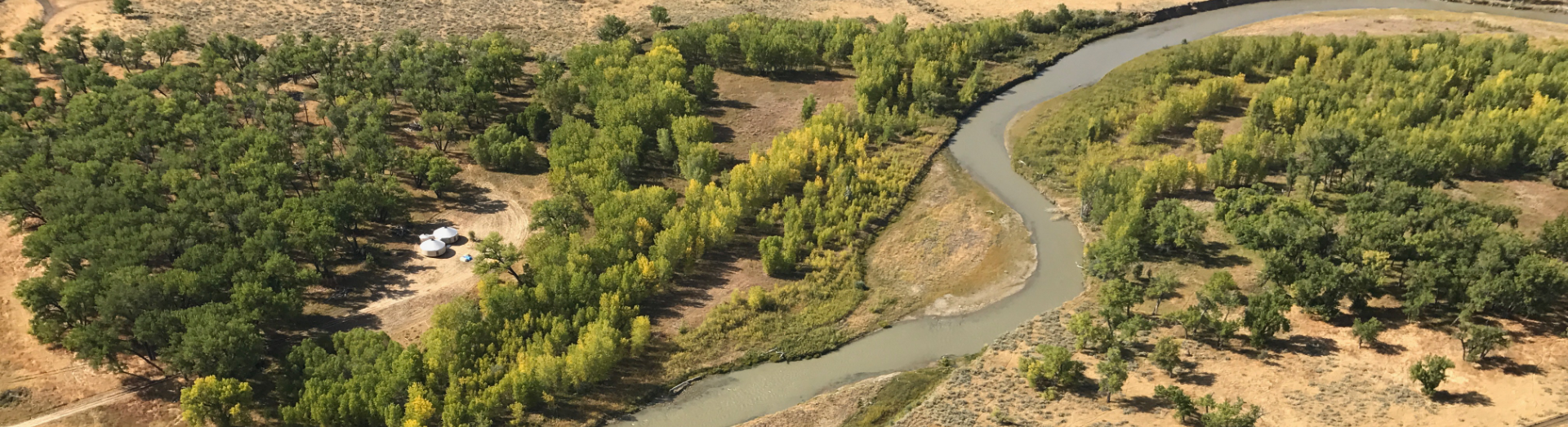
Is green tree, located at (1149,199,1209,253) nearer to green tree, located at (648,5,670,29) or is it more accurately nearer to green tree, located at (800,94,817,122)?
green tree, located at (800,94,817,122)

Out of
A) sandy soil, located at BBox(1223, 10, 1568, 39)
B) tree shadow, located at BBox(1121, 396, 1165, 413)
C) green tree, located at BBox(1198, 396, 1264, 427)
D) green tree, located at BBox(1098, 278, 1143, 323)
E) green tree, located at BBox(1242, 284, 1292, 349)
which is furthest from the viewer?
sandy soil, located at BBox(1223, 10, 1568, 39)

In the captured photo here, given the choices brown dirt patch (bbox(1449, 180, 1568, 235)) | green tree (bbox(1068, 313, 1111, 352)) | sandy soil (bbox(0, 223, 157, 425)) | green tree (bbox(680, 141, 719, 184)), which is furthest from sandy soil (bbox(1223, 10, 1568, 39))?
sandy soil (bbox(0, 223, 157, 425))

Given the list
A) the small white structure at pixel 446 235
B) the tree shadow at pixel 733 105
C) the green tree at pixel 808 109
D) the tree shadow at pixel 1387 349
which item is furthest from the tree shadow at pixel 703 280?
the tree shadow at pixel 1387 349

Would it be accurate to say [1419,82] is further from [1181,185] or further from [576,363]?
[576,363]

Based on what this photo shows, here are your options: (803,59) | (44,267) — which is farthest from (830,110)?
(44,267)

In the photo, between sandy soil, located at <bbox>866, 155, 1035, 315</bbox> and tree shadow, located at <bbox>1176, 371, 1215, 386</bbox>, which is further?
sandy soil, located at <bbox>866, 155, 1035, 315</bbox>

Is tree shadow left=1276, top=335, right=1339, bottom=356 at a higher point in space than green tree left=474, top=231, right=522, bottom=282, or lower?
lower
